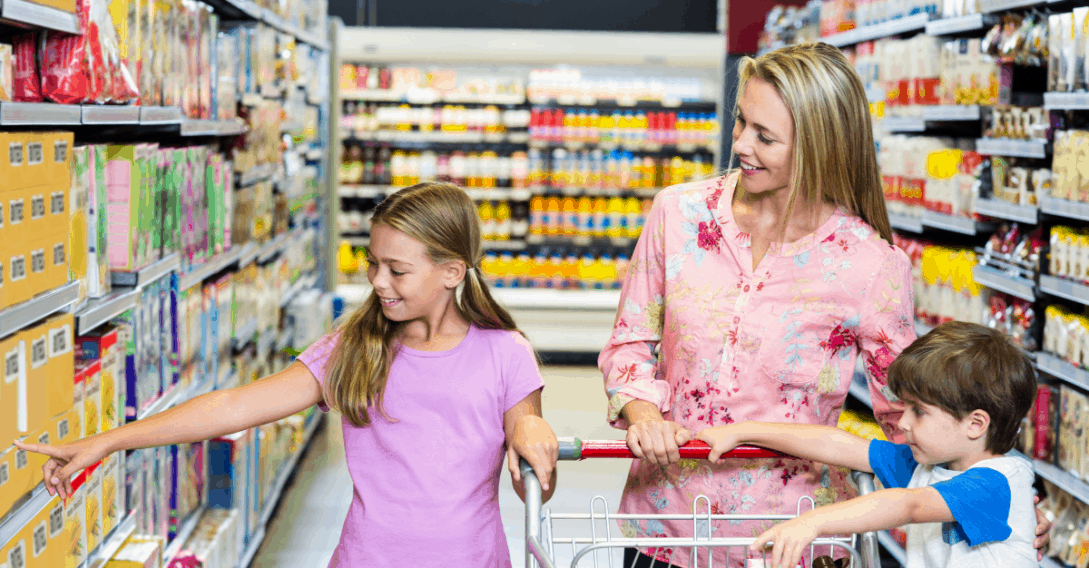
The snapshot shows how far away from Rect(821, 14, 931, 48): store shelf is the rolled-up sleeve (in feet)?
8.08

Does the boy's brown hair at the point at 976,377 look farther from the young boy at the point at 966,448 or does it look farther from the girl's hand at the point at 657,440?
the girl's hand at the point at 657,440

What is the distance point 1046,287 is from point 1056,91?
572 millimetres

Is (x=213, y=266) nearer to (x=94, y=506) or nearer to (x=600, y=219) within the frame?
(x=94, y=506)

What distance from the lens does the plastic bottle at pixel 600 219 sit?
7938 mm

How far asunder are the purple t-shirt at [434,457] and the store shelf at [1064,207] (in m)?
1.87

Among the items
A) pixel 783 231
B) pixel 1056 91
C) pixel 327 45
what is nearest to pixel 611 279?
pixel 327 45

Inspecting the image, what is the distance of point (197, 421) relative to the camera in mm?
1679

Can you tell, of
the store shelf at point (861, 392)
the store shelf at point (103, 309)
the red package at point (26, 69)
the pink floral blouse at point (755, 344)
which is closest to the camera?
the pink floral blouse at point (755, 344)

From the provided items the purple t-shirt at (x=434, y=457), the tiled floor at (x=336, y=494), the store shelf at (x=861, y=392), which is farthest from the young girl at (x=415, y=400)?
the store shelf at (x=861, y=392)

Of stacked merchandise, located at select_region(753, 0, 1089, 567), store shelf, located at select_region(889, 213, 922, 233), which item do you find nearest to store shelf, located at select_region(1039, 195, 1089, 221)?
stacked merchandise, located at select_region(753, 0, 1089, 567)

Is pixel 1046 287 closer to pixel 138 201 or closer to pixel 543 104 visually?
pixel 138 201

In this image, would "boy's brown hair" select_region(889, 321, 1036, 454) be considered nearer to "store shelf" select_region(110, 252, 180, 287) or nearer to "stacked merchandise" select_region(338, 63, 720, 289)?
"store shelf" select_region(110, 252, 180, 287)

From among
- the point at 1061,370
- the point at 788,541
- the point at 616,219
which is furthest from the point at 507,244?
the point at 788,541

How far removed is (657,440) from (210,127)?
2.15 meters
